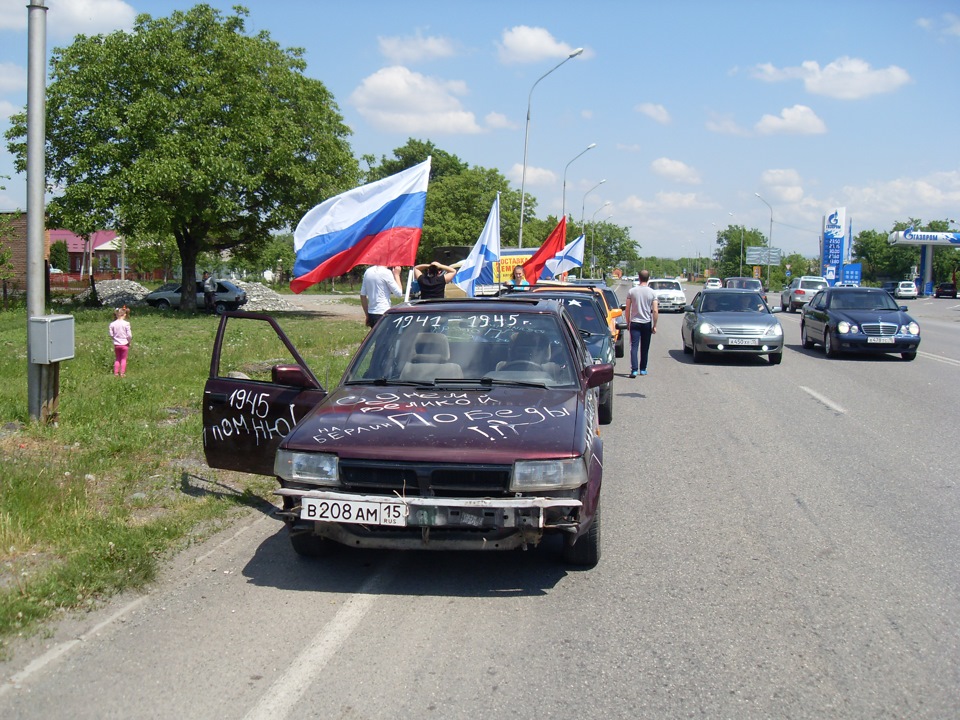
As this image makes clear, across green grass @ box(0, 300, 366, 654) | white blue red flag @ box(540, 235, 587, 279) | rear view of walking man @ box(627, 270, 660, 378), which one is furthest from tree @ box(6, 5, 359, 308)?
rear view of walking man @ box(627, 270, 660, 378)

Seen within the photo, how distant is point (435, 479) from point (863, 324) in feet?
52.2

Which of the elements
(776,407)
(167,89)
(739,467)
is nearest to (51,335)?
(739,467)

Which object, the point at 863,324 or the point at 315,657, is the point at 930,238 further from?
the point at 315,657

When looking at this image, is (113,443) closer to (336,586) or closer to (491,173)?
(336,586)

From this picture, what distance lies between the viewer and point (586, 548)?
198 inches

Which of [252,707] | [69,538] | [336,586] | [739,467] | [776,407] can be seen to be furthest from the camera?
[776,407]

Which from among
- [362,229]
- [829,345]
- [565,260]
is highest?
[565,260]

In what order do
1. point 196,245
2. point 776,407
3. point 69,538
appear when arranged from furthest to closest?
point 196,245 < point 776,407 < point 69,538

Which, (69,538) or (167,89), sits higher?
(167,89)

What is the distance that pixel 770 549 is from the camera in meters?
5.55

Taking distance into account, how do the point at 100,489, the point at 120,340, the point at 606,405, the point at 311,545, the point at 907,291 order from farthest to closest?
1. the point at 907,291
2. the point at 120,340
3. the point at 606,405
4. the point at 100,489
5. the point at 311,545

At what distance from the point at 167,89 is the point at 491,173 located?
3856 centimetres

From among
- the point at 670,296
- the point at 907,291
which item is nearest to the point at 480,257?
the point at 670,296

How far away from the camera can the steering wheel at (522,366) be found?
588cm
